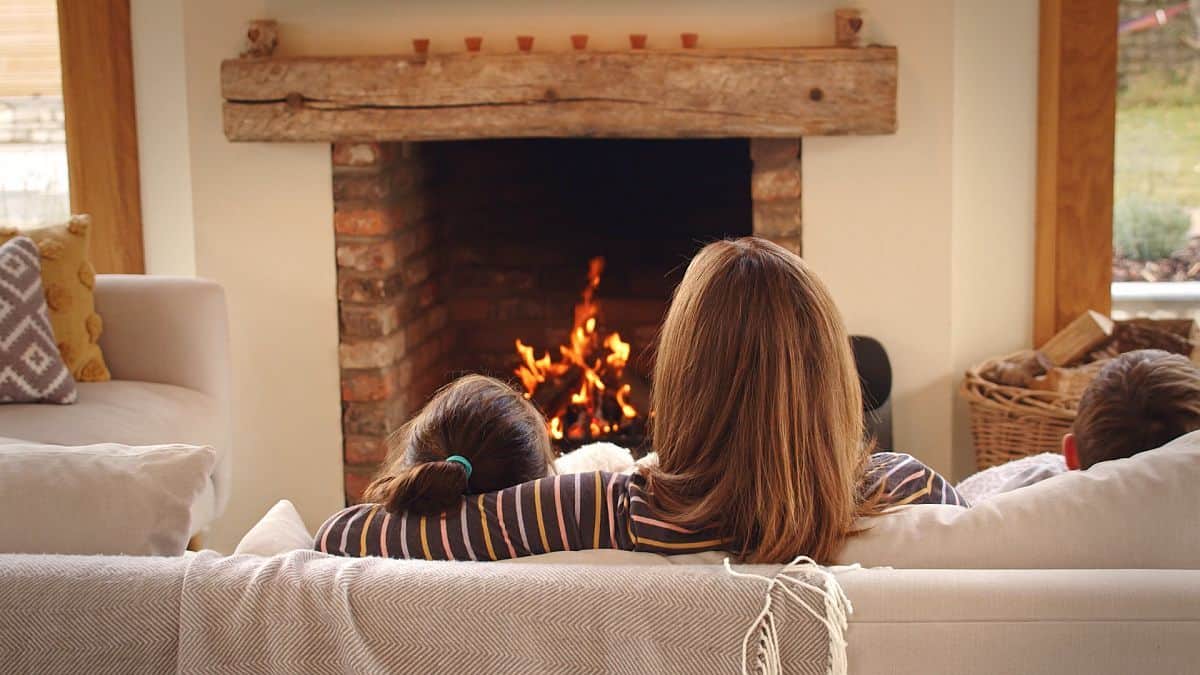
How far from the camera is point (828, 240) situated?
358 cm

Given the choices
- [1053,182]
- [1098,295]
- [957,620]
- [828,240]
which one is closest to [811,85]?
[828,240]

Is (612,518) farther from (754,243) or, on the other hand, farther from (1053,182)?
(1053,182)

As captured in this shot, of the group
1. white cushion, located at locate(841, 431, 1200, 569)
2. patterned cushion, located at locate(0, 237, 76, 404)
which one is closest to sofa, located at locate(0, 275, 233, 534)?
patterned cushion, located at locate(0, 237, 76, 404)

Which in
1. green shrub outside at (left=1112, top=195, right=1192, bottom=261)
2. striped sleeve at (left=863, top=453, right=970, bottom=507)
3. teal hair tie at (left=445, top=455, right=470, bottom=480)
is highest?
green shrub outside at (left=1112, top=195, right=1192, bottom=261)

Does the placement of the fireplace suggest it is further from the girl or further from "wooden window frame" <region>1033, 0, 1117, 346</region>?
the girl

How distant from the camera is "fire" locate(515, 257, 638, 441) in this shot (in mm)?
3857

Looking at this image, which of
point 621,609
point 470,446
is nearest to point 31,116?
point 470,446

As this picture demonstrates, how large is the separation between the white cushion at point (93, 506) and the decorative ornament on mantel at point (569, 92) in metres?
2.10

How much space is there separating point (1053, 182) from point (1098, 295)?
320mm

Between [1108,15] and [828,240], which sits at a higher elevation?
[1108,15]

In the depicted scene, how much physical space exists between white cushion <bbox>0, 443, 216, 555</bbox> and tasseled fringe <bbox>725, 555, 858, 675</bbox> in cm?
62

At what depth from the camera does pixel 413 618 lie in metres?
1.34

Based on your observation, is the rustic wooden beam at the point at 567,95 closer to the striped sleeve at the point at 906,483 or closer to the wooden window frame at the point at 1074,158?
the wooden window frame at the point at 1074,158

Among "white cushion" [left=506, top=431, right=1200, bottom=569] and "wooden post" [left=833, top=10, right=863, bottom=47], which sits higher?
"wooden post" [left=833, top=10, right=863, bottom=47]
